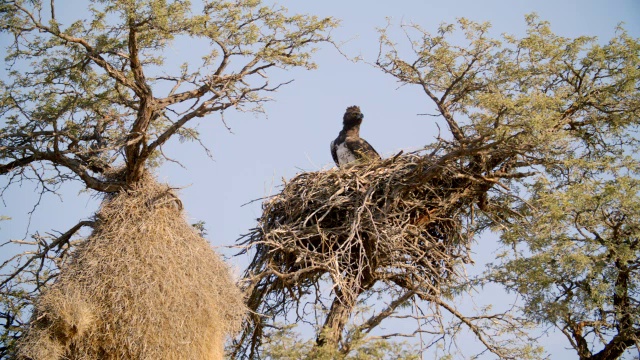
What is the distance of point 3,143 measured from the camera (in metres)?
9.57

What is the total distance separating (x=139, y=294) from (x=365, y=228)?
2.72 metres

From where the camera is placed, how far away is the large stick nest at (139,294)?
25.2ft

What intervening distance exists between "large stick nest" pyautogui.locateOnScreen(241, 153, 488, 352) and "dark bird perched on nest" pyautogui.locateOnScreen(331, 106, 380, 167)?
1.63m

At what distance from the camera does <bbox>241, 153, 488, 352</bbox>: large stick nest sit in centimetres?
950

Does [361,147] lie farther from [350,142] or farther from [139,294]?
[139,294]

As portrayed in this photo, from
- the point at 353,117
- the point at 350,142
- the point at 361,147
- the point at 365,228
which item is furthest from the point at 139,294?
the point at 353,117

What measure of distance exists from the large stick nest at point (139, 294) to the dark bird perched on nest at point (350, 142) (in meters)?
3.74

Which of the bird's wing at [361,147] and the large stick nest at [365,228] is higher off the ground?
the bird's wing at [361,147]

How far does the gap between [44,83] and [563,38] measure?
19.6 ft

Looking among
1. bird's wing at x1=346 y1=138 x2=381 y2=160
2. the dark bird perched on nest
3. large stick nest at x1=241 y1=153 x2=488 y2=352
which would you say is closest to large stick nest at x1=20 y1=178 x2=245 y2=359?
large stick nest at x1=241 y1=153 x2=488 y2=352

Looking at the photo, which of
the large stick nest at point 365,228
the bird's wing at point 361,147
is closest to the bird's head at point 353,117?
the bird's wing at point 361,147

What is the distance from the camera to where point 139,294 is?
7848 millimetres

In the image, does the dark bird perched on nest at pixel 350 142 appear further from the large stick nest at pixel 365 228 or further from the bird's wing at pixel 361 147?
the large stick nest at pixel 365 228

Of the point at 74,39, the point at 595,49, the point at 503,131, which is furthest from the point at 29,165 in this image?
the point at 595,49
